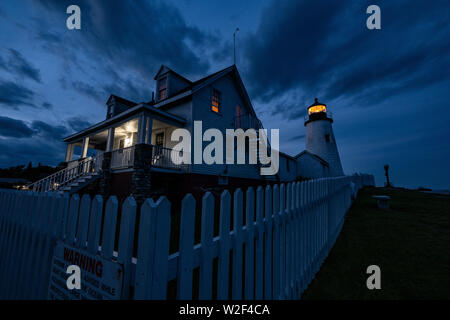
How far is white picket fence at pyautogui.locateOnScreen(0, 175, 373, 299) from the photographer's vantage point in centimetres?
119

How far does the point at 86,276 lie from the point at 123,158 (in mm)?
9681

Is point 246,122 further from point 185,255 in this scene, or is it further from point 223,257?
point 185,255

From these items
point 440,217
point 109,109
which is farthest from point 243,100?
point 440,217

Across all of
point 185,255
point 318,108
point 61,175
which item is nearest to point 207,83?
point 61,175

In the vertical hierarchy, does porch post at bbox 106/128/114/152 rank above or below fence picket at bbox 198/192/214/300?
above

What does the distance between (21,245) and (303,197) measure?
450cm

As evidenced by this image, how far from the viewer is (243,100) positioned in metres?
17.0

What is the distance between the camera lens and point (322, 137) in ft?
92.5

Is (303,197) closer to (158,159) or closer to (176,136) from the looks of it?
(158,159)

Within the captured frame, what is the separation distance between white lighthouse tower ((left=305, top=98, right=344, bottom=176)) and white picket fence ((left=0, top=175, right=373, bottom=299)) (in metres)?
27.5

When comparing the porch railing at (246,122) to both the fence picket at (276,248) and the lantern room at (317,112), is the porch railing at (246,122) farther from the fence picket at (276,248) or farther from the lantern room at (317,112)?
the lantern room at (317,112)

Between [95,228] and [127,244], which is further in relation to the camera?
[95,228]

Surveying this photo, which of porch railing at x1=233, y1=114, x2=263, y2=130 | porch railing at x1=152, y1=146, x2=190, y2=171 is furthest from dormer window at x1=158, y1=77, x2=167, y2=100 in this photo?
porch railing at x1=233, y1=114, x2=263, y2=130

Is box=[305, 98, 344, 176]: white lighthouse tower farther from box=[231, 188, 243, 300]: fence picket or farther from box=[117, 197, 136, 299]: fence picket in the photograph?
box=[117, 197, 136, 299]: fence picket
